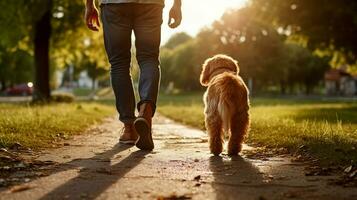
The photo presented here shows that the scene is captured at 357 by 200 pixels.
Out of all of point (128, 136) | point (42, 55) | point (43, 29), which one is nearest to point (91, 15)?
point (128, 136)

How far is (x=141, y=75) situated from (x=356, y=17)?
1528 centimetres

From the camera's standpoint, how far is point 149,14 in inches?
246

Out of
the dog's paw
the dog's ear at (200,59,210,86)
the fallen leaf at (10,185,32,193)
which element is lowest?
the dog's paw

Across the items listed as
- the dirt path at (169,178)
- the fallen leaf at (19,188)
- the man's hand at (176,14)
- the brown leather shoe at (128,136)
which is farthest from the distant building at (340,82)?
the fallen leaf at (19,188)

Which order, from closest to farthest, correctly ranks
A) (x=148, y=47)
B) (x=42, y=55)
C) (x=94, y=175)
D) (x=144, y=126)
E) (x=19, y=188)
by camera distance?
(x=19, y=188)
(x=94, y=175)
(x=144, y=126)
(x=148, y=47)
(x=42, y=55)

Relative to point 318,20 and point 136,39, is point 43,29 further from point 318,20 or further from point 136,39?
point 136,39

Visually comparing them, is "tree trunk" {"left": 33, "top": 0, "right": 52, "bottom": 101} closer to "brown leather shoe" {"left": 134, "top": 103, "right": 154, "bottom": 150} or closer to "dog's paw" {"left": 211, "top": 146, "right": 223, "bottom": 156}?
"brown leather shoe" {"left": 134, "top": 103, "right": 154, "bottom": 150}

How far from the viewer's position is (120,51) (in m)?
6.32

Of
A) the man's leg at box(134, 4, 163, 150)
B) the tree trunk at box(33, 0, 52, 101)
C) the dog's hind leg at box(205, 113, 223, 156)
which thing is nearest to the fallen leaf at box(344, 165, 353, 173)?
the dog's hind leg at box(205, 113, 223, 156)

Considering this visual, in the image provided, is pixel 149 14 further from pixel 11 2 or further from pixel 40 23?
pixel 40 23

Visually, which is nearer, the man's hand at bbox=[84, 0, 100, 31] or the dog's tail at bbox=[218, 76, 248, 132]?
the dog's tail at bbox=[218, 76, 248, 132]

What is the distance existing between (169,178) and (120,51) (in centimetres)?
251

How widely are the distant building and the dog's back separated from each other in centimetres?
7285

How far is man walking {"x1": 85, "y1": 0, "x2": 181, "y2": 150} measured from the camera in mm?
6199
